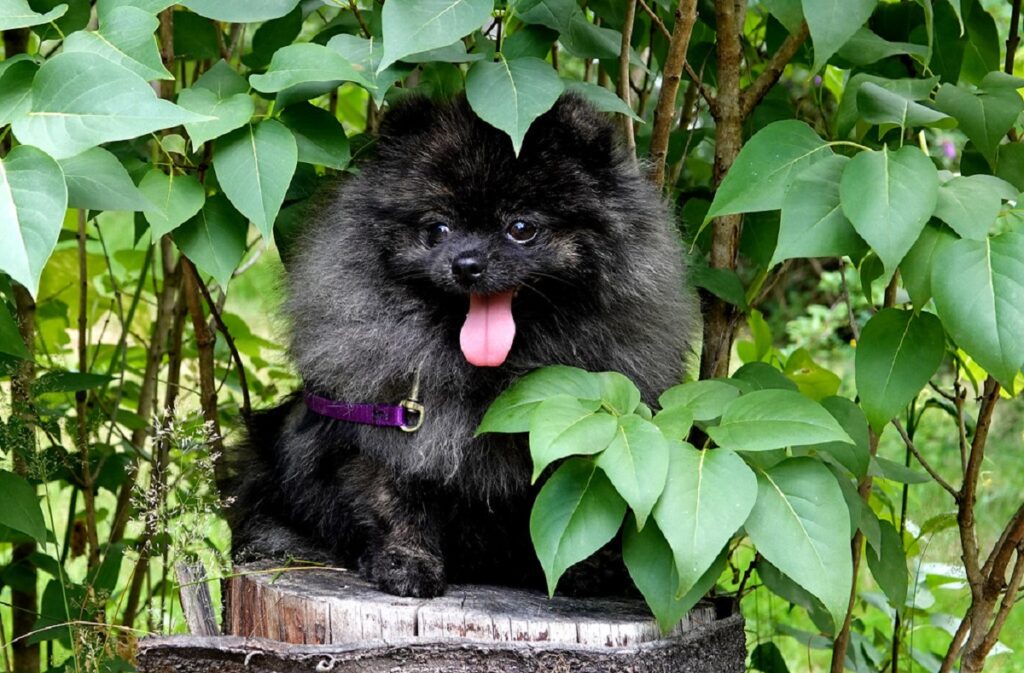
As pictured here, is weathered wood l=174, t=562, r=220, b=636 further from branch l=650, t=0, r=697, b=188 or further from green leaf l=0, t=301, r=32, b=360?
branch l=650, t=0, r=697, b=188

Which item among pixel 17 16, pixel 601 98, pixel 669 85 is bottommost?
pixel 17 16

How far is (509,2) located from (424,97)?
341mm

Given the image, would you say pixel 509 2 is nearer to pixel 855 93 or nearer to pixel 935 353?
pixel 855 93

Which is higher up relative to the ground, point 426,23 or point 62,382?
point 426,23

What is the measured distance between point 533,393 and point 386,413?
498mm

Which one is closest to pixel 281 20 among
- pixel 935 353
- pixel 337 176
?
pixel 337 176

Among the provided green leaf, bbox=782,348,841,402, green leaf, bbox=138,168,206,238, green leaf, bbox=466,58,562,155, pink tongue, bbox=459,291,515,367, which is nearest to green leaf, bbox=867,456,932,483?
green leaf, bbox=782,348,841,402

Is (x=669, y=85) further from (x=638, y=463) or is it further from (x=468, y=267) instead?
(x=638, y=463)

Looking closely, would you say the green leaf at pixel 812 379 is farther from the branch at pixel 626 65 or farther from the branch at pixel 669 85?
the branch at pixel 626 65

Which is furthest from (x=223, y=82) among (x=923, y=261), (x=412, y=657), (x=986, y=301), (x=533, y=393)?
(x=986, y=301)

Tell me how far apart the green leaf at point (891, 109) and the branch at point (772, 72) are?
511 millimetres

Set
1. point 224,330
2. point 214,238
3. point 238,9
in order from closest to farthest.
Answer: point 238,9, point 214,238, point 224,330

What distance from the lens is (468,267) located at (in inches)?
98.3

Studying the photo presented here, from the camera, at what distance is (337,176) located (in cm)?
307
